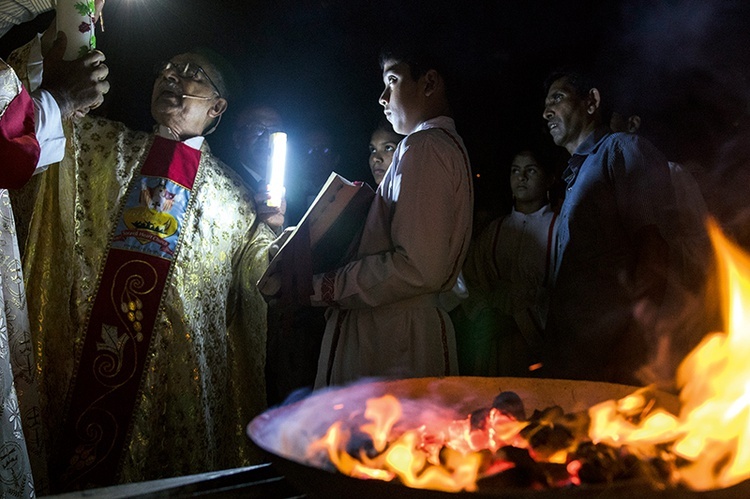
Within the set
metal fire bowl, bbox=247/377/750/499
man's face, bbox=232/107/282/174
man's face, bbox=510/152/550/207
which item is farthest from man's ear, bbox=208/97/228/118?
Result: metal fire bowl, bbox=247/377/750/499

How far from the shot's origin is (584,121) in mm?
3416

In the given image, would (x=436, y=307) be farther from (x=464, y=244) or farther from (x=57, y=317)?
(x=57, y=317)

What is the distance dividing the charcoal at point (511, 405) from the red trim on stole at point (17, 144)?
164cm

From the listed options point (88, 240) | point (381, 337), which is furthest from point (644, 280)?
point (88, 240)

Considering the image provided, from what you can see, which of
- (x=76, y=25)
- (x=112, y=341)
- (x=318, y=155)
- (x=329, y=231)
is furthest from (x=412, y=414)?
(x=318, y=155)

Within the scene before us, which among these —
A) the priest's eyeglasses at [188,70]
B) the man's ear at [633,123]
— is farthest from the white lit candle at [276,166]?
the man's ear at [633,123]

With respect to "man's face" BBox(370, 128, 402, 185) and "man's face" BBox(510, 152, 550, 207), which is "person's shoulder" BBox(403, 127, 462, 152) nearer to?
"man's face" BBox(370, 128, 402, 185)

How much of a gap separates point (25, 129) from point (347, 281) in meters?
1.26

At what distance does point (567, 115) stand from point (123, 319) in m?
2.71

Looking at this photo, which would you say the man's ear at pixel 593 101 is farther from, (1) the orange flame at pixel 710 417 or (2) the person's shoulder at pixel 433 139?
(1) the orange flame at pixel 710 417

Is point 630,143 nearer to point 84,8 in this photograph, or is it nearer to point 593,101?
point 593,101

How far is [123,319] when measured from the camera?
3217mm

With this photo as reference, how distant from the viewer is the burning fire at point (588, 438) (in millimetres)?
1195

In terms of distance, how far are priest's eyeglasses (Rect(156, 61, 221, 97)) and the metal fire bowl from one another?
2.64m
